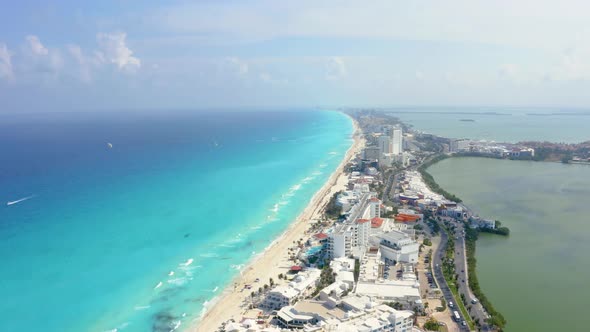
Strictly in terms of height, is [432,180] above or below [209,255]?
above

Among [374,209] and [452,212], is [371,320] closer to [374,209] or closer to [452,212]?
[374,209]

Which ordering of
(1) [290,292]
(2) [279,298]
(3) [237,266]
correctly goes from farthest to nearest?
(3) [237,266] < (1) [290,292] < (2) [279,298]

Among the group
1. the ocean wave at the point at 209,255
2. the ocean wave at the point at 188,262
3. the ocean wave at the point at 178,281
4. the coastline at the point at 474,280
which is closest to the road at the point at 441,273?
the coastline at the point at 474,280

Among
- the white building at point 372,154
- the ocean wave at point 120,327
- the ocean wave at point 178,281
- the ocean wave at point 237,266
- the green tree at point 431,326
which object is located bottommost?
the ocean wave at point 120,327

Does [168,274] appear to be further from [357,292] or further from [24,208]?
[24,208]

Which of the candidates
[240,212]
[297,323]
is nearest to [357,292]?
[297,323]

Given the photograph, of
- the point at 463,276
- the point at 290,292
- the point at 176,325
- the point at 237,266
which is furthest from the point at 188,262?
the point at 463,276

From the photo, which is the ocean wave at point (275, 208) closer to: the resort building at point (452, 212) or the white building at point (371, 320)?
the resort building at point (452, 212)
